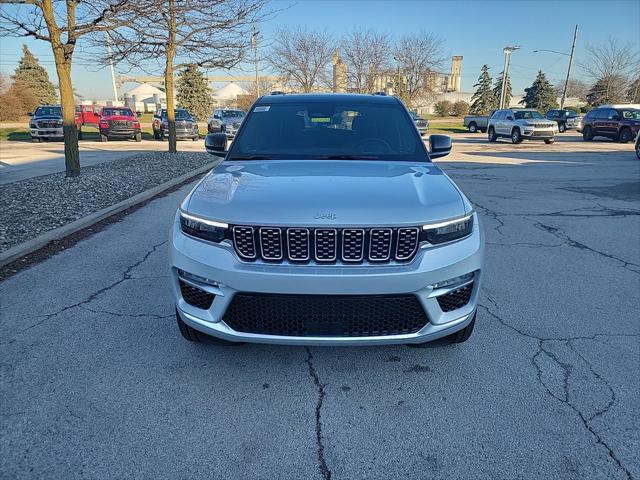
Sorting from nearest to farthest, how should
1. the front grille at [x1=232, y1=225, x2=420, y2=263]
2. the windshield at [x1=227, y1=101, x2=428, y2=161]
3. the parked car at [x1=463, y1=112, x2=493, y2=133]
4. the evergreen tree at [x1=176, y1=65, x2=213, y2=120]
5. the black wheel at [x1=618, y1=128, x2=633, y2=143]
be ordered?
A: the front grille at [x1=232, y1=225, x2=420, y2=263] → the windshield at [x1=227, y1=101, x2=428, y2=161] → the black wheel at [x1=618, y1=128, x2=633, y2=143] → the parked car at [x1=463, y1=112, x2=493, y2=133] → the evergreen tree at [x1=176, y1=65, x2=213, y2=120]

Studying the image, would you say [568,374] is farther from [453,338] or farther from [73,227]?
[73,227]

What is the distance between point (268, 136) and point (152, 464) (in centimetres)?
270

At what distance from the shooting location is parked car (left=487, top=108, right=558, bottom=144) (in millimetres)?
24047

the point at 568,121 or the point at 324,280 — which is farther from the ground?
the point at 568,121

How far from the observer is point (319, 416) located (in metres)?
2.52

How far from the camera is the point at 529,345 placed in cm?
329

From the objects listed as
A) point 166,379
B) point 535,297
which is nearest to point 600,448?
point 535,297

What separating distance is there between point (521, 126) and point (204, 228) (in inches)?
1008

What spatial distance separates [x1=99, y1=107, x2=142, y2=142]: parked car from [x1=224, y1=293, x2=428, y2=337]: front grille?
25.5 meters

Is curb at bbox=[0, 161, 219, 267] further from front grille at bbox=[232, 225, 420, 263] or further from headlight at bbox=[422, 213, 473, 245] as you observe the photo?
headlight at bbox=[422, 213, 473, 245]

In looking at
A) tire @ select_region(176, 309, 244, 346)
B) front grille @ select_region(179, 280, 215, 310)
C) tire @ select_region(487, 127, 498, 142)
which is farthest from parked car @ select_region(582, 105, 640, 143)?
front grille @ select_region(179, 280, 215, 310)

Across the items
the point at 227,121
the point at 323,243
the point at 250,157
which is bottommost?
the point at 323,243

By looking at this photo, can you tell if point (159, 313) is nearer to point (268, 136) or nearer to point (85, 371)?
point (85, 371)

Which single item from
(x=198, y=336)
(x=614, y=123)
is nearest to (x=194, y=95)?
(x=614, y=123)
